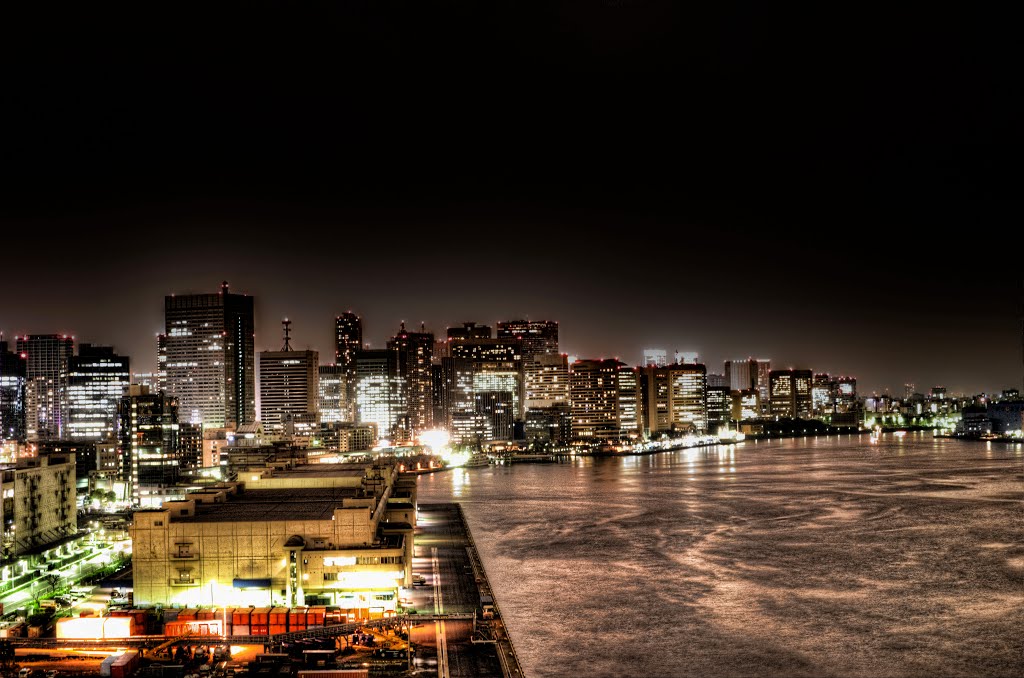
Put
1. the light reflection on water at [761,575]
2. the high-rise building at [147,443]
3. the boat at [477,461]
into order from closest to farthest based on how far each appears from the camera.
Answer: the light reflection on water at [761,575] → the high-rise building at [147,443] → the boat at [477,461]

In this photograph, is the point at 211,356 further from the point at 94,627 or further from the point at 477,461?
the point at 94,627

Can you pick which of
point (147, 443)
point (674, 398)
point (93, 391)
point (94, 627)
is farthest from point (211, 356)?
point (94, 627)

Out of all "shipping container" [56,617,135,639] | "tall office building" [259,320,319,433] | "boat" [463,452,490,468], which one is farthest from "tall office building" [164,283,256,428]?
"shipping container" [56,617,135,639]

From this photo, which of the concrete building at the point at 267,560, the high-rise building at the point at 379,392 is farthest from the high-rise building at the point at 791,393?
the concrete building at the point at 267,560

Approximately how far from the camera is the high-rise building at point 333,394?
205ft

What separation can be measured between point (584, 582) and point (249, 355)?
4641 cm

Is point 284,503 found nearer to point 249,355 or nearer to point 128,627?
point 128,627

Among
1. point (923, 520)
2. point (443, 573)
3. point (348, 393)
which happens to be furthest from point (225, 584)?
point (348, 393)

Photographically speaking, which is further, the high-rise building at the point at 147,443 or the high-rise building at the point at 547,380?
the high-rise building at the point at 547,380

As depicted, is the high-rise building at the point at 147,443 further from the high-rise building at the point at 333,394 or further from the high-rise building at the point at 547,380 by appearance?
the high-rise building at the point at 547,380

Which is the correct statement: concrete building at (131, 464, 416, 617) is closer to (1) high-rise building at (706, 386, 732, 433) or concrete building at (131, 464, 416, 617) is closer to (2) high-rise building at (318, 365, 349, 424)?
(2) high-rise building at (318, 365, 349, 424)

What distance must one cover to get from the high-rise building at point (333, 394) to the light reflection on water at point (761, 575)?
1285 inches

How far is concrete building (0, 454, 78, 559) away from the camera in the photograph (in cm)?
1659

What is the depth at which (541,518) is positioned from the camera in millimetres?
22688
